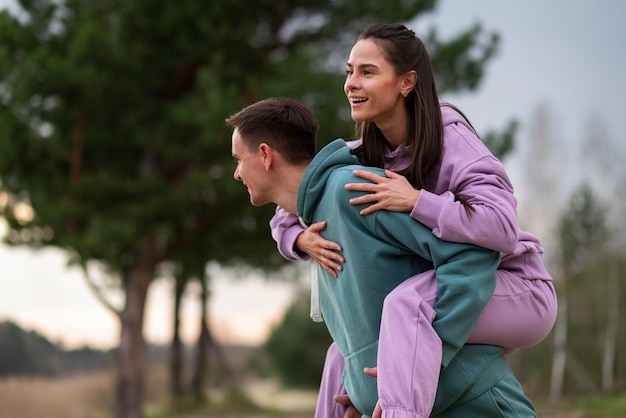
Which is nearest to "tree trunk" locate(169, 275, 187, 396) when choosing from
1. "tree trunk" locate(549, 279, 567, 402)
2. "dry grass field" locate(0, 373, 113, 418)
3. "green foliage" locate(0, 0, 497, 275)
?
"dry grass field" locate(0, 373, 113, 418)

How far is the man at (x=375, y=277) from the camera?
6.40 feet

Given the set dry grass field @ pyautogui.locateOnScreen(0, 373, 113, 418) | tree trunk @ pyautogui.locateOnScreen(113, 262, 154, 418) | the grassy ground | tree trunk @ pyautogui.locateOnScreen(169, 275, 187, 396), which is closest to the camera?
the grassy ground

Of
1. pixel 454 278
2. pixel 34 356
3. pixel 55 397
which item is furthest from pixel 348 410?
pixel 34 356

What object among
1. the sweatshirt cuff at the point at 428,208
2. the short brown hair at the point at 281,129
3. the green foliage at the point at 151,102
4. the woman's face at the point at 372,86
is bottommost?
the sweatshirt cuff at the point at 428,208

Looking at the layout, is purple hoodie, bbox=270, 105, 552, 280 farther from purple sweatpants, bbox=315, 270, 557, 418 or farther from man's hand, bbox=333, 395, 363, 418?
man's hand, bbox=333, 395, 363, 418

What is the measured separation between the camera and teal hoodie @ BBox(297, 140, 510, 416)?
1974mm

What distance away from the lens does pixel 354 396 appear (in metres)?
2.18

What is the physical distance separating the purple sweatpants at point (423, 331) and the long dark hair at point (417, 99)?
1.00 feet

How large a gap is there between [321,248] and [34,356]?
1445 centimetres

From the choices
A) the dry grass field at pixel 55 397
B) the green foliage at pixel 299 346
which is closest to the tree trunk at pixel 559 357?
the green foliage at pixel 299 346

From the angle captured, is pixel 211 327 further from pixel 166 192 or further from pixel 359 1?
pixel 359 1

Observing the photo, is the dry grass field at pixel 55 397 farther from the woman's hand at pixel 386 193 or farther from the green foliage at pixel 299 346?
the woman's hand at pixel 386 193

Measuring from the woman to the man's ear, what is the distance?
213mm

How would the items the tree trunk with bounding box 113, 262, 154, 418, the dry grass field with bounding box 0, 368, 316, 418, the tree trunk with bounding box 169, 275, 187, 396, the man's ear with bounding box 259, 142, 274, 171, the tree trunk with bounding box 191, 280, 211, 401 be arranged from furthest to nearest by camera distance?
the tree trunk with bounding box 191, 280, 211, 401, the tree trunk with bounding box 169, 275, 187, 396, the tree trunk with bounding box 113, 262, 154, 418, the dry grass field with bounding box 0, 368, 316, 418, the man's ear with bounding box 259, 142, 274, 171
